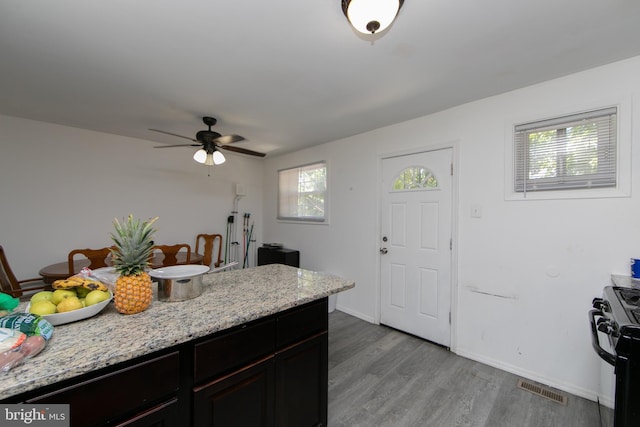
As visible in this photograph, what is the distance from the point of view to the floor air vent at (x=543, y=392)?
76.5 inches

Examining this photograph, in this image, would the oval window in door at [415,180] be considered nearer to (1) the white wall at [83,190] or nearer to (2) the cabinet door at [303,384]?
(2) the cabinet door at [303,384]

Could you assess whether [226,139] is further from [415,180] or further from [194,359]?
[194,359]

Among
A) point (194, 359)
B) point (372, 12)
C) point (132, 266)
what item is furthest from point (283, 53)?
point (194, 359)

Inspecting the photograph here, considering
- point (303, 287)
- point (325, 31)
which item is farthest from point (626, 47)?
point (303, 287)

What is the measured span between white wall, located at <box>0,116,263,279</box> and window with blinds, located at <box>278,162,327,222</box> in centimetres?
114

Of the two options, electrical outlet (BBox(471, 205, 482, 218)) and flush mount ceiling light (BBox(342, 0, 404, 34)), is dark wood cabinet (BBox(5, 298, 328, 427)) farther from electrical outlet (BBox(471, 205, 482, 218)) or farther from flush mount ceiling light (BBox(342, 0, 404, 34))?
electrical outlet (BBox(471, 205, 482, 218))

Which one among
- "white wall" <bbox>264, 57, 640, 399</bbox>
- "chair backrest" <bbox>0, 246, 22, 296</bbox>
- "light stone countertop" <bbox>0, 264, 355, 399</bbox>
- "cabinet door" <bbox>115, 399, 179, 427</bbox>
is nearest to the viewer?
"light stone countertop" <bbox>0, 264, 355, 399</bbox>

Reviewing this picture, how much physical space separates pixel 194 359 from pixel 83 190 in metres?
3.59

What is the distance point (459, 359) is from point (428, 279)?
0.77 metres

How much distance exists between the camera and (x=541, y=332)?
6.98 ft

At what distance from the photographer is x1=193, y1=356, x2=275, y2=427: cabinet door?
105cm

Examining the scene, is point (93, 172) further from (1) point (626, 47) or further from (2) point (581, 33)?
(1) point (626, 47)

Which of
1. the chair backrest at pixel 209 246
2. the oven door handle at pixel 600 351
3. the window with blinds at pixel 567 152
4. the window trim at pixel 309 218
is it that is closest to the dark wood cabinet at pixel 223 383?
the oven door handle at pixel 600 351

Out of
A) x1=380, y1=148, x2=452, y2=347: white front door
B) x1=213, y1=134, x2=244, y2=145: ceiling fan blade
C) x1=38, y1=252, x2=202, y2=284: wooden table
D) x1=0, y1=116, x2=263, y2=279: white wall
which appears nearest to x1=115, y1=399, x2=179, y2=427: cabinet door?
x1=38, y1=252, x2=202, y2=284: wooden table
